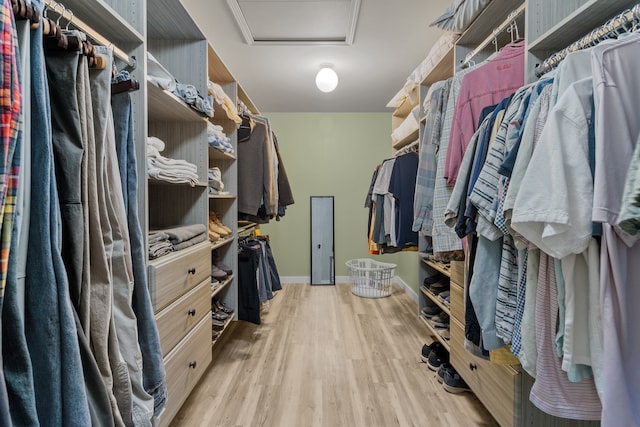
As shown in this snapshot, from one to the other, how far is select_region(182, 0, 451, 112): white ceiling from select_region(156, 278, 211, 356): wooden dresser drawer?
1685 mm

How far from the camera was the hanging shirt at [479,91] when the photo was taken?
1.35 metres

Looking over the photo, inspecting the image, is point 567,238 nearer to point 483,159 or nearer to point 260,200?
point 483,159

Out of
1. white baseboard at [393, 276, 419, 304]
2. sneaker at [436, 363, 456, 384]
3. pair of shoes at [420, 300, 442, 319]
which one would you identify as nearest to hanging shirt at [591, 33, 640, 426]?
sneaker at [436, 363, 456, 384]

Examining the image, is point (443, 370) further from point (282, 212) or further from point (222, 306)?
point (282, 212)

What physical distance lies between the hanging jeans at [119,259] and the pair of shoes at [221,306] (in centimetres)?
142

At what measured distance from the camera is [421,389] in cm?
183

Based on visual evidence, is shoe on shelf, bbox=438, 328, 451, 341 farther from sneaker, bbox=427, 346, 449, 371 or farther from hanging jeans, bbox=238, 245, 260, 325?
hanging jeans, bbox=238, 245, 260, 325

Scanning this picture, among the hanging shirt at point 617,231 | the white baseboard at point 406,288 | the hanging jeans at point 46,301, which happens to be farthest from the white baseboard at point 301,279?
the hanging jeans at point 46,301

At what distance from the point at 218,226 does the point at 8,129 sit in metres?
1.74

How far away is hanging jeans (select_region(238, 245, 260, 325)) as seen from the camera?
7.96 ft

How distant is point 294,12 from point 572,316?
7.30 ft

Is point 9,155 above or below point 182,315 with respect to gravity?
above

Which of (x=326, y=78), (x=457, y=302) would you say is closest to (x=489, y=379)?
(x=457, y=302)

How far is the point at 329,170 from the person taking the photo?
14.5 feet
